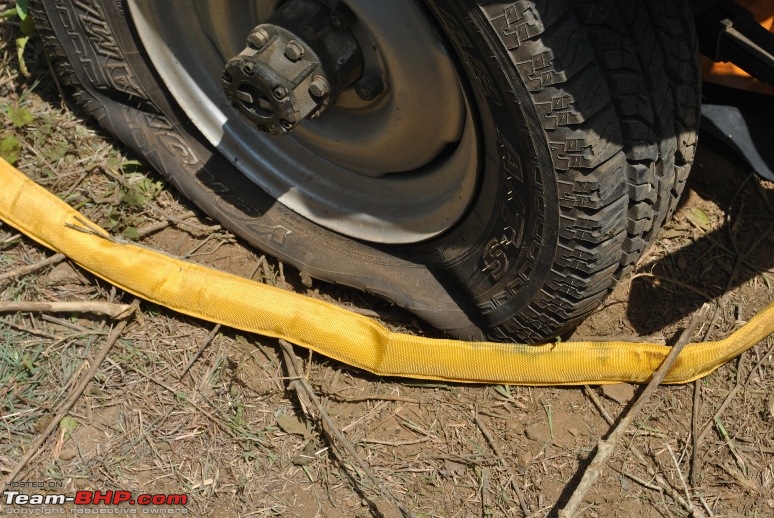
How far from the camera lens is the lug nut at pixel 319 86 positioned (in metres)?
1.88

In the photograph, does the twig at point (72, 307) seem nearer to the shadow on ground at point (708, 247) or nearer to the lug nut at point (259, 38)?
the lug nut at point (259, 38)

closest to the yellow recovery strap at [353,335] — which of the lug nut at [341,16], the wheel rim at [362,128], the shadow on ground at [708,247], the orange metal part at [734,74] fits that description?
the shadow on ground at [708,247]

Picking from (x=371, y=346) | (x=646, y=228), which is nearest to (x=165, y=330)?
(x=371, y=346)

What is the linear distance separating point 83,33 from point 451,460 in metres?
1.49

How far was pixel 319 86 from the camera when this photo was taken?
6.17 ft

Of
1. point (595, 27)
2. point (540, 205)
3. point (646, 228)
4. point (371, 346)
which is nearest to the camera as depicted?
point (595, 27)

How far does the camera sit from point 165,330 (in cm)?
226

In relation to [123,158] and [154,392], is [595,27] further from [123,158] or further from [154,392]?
[123,158]

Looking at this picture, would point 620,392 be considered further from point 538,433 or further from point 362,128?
point 362,128

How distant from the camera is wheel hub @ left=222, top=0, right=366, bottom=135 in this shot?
72.7 inches

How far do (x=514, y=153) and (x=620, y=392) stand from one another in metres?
0.81

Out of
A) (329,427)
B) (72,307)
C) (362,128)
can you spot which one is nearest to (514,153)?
(362,128)

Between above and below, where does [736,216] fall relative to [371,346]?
above
